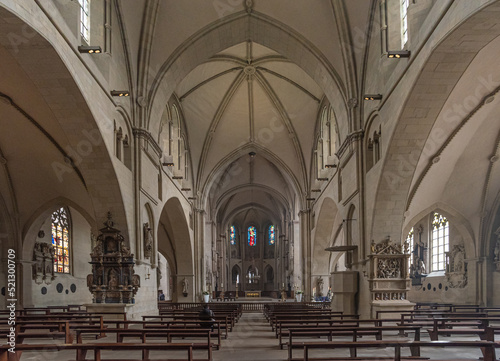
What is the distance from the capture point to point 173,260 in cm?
3409

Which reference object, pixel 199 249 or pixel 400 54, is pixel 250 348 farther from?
pixel 199 249

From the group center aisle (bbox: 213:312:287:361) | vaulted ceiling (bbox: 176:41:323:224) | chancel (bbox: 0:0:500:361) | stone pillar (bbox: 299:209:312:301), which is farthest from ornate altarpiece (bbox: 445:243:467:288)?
center aisle (bbox: 213:312:287:361)

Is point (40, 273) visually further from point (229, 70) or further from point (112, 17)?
point (229, 70)

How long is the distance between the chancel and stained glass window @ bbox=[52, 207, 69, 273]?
0.11 metres

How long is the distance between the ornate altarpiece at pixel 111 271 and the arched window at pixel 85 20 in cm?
605

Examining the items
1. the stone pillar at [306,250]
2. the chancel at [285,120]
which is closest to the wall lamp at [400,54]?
the chancel at [285,120]

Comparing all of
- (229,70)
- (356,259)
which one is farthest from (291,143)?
(356,259)

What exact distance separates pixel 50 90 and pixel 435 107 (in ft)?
34.5

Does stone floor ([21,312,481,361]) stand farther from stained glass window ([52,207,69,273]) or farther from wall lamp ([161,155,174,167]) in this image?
stained glass window ([52,207,69,273])

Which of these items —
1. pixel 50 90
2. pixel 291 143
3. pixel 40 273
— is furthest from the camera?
pixel 291 143

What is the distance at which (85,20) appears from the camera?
52.6 feet

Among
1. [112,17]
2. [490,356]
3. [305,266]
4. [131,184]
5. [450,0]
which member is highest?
[112,17]

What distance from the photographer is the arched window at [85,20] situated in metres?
15.7

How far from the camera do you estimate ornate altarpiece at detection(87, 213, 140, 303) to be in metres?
17.6
